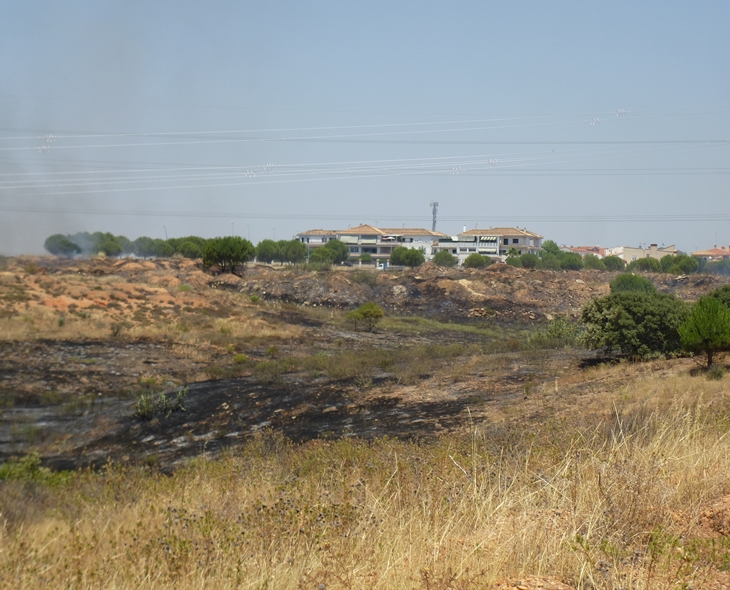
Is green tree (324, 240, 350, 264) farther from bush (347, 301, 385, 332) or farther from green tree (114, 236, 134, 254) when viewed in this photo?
bush (347, 301, 385, 332)

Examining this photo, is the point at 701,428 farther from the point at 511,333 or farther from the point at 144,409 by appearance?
the point at 511,333

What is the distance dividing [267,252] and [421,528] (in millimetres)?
105968

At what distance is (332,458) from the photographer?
29.5 ft

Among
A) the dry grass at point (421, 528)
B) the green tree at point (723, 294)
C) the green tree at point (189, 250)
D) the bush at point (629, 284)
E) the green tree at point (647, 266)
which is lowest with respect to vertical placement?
the dry grass at point (421, 528)

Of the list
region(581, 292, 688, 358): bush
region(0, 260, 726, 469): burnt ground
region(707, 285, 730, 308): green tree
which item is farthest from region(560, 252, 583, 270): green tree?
region(581, 292, 688, 358): bush

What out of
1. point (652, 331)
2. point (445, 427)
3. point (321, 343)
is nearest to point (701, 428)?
point (445, 427)

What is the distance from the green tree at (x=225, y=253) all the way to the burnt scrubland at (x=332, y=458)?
2648cm

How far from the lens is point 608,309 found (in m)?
22.1

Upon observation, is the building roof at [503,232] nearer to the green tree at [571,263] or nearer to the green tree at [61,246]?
the green tree at [571,263]

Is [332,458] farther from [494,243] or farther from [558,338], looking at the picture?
[494,243]

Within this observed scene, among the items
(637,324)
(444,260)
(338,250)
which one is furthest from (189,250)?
(637,324)

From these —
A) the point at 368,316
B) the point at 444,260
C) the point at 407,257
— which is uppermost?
the point at 407,257

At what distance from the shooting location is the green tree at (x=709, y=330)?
1648 cm

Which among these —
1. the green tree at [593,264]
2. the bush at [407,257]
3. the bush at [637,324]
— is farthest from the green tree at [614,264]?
the bush at [637,324]
